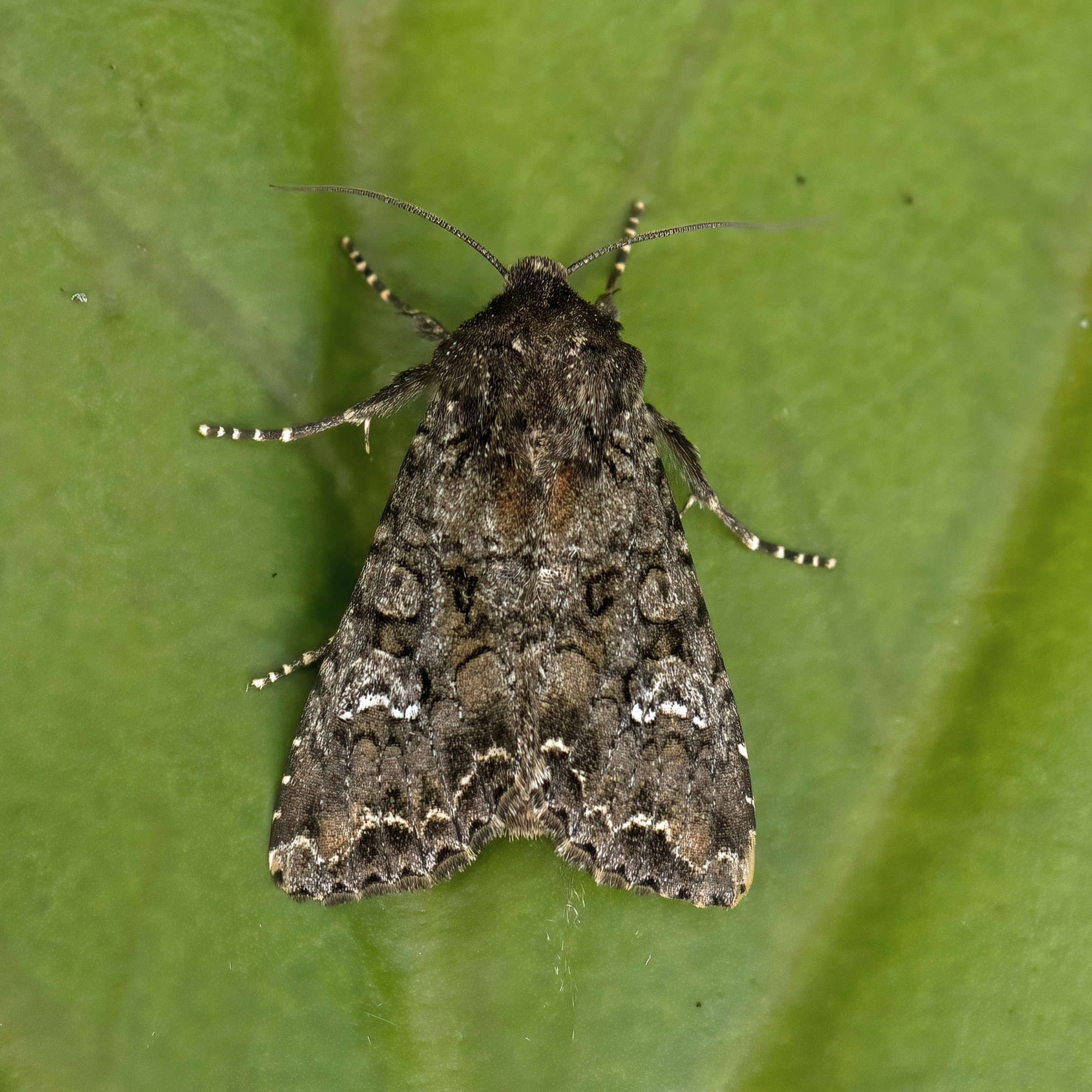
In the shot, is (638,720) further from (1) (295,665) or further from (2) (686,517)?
(1) (295,665)

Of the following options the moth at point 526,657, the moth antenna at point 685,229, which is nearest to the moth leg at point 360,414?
the moth at point 526,657

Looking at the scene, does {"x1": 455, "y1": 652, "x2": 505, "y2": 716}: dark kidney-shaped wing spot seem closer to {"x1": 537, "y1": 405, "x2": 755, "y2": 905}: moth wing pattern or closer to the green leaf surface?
{"x1": 537, "y1": 405, "x2": 755, "y2": 905}: moth wing pattern

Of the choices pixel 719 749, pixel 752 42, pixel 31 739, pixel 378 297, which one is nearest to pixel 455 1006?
pixel 719 749

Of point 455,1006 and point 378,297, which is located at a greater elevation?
point 378,297

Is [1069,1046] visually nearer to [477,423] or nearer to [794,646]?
[794,646]

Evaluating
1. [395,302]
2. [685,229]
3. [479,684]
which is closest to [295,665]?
[479,684]
